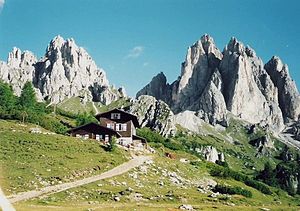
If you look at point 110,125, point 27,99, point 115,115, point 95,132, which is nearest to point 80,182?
point 95,132

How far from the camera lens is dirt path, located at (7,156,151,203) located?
1640 inches

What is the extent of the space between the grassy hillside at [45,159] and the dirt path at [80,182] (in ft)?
3.41

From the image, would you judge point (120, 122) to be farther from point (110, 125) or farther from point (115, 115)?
point (110, 125)

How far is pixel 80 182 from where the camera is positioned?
51719mm

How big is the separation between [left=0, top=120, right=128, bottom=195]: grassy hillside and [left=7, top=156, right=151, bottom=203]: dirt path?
1039mm

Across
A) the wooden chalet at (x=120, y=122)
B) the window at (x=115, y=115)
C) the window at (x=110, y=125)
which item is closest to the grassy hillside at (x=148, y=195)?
the wooden chalet at (x=120, y=122)

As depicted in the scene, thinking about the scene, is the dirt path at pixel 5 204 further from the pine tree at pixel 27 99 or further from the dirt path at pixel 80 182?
the pine tree at pixel 27 99

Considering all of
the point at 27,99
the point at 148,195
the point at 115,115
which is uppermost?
the point at 27,99

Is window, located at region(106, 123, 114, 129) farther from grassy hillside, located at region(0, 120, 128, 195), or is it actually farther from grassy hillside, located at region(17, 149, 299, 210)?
grassy hillside, located at region(17, 149, 299, 210)

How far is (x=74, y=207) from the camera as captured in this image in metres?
39.4

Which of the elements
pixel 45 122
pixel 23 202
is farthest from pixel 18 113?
pixel 23 202

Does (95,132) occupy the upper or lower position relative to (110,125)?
lower

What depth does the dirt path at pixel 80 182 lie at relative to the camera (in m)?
41.6

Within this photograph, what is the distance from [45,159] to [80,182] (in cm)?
812
